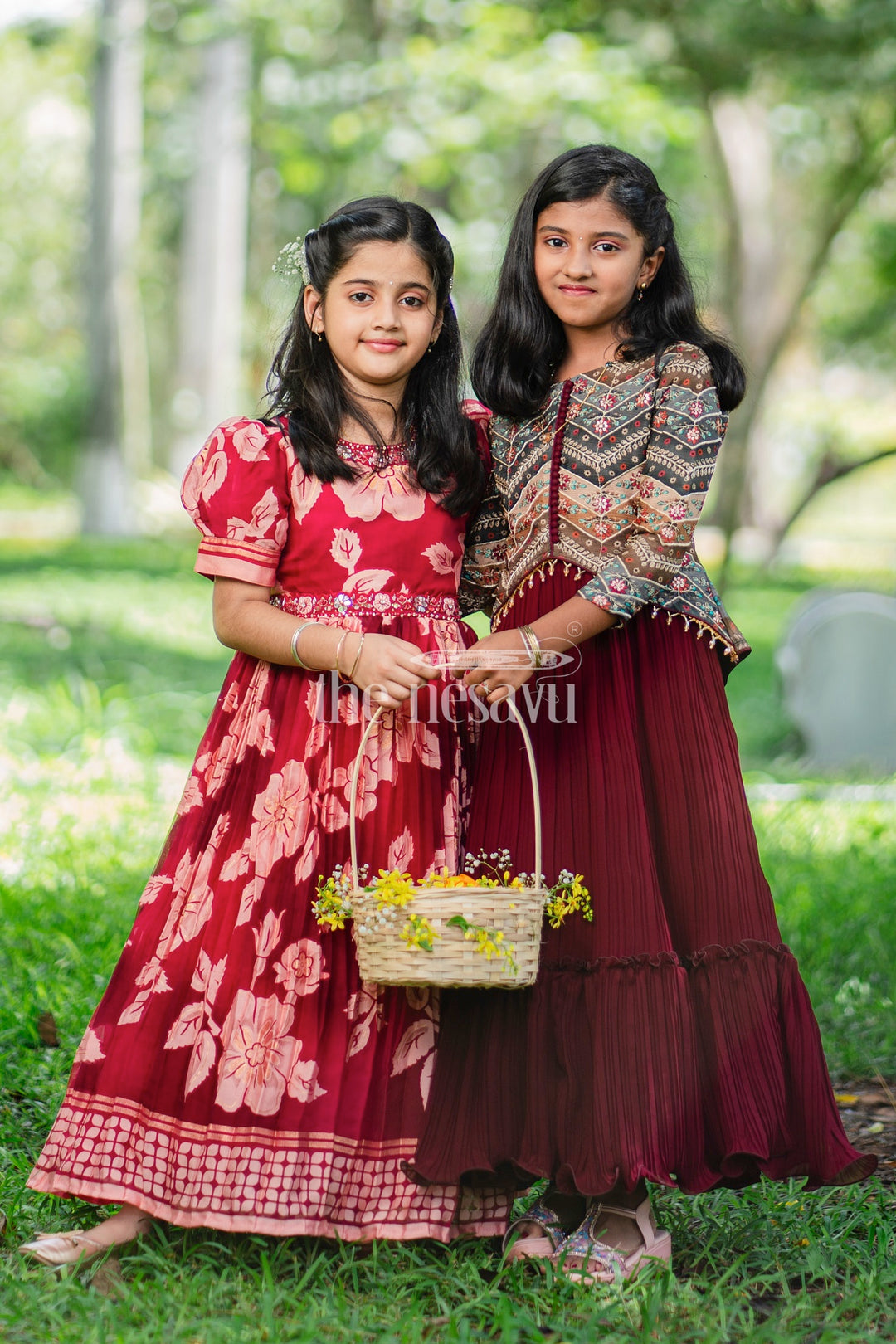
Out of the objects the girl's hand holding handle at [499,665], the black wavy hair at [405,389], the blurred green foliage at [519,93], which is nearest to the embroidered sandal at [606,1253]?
the girl's hand holding handle at [499,665]

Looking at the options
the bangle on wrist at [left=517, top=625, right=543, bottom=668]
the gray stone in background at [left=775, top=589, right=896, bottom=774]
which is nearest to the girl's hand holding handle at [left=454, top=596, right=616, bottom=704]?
the bangle on wrist at [left=517, top=625, right=543, bottom=668]

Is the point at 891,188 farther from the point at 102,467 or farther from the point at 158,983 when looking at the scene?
the point at 158,983

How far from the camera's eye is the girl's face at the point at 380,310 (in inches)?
103

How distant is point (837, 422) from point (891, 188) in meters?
6.71

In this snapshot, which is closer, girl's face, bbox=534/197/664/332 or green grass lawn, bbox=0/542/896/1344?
green grass lawn, bbox=0/542/896/1344

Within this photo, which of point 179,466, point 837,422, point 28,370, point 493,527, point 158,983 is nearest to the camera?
point 158,983

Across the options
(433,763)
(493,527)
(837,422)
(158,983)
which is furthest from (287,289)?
(837,422)

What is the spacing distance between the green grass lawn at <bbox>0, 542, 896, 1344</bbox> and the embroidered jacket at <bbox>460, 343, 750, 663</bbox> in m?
1.07

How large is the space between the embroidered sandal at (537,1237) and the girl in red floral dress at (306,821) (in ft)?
0.17

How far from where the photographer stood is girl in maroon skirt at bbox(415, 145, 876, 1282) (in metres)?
2.42

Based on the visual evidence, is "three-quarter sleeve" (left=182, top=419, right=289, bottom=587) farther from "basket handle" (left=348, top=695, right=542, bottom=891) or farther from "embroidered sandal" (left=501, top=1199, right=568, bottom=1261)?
"embroidered sandal" (left=501, top=1199, right=568, bottom=1261)

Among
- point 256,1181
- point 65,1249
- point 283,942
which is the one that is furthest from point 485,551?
point 65,1249

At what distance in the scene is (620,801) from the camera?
252 centimetres

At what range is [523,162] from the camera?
683 inches
